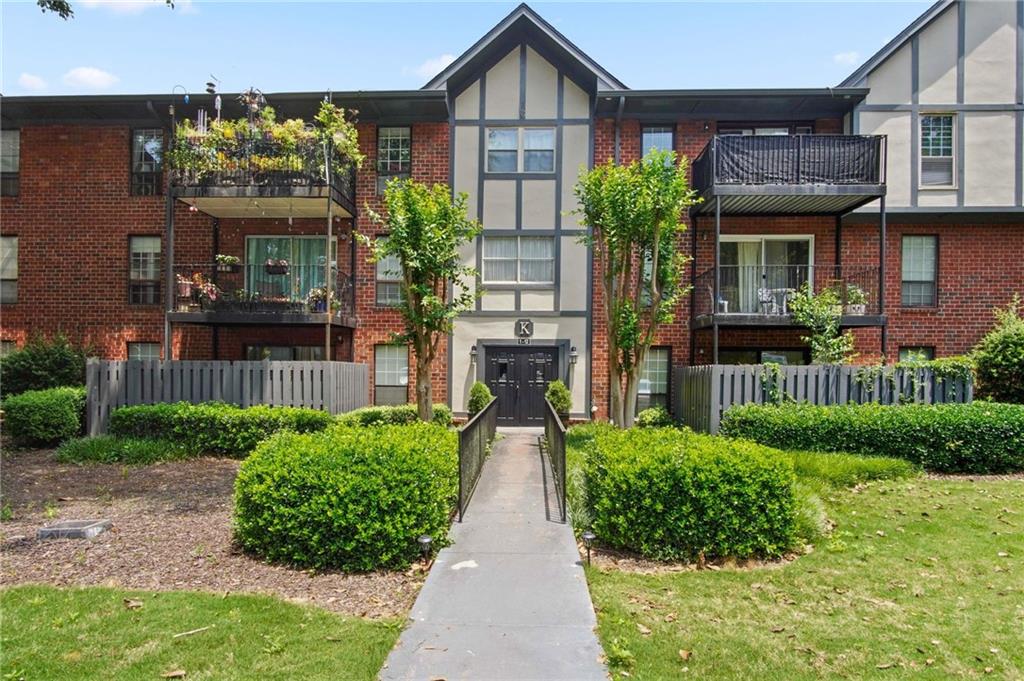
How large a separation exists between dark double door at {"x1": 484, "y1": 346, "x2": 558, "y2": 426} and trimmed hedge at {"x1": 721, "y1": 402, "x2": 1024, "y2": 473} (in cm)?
589

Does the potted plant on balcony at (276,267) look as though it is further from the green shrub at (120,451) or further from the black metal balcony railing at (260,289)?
the green shrub at (120,451)

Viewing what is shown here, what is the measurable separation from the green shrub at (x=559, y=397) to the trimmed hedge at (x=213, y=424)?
5201 mm

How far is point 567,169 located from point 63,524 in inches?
507

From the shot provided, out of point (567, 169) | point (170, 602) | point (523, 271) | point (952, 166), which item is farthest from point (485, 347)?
point (952, 166)

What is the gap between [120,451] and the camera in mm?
11320

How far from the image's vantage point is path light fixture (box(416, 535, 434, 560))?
5.90m

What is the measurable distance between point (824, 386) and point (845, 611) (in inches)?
324

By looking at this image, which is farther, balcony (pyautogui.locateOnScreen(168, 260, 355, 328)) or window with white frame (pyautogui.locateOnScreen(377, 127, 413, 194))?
window with white frame (pyautogui.locateOnScreen(377, 127, 413, 194))

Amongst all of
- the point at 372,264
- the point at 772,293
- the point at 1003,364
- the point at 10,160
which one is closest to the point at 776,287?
the point at 772,293

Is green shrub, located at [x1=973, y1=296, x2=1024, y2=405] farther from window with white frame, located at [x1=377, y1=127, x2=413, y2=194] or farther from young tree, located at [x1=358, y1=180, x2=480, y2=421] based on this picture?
window with white frame, located at [x1=377, y1=127, x2=413, y2=194]

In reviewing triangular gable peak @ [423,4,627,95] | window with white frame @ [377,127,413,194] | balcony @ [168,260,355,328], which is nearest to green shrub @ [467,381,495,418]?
balcony @ [168,260,355,328]

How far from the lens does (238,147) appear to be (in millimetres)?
14258

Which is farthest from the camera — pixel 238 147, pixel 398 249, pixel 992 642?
pixel 238 147

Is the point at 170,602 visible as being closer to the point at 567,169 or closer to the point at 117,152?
the point at 567,169
